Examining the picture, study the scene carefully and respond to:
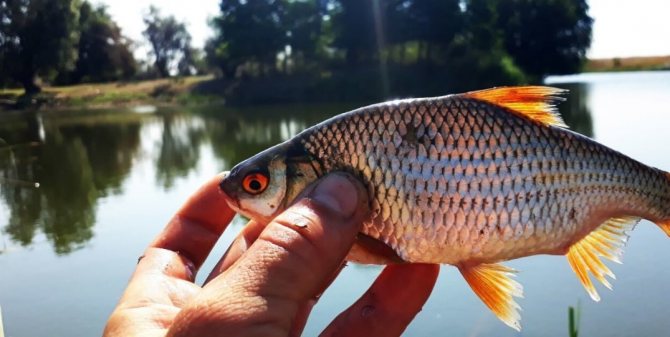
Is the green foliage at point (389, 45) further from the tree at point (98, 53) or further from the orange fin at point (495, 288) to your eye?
the orange fin at point (495, 288)

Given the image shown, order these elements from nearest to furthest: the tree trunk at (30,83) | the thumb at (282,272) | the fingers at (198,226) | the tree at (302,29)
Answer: the thumb at (282,272) < the fingers at (198,226) < the tree trunk at (30,83) < the tree at (302,29)

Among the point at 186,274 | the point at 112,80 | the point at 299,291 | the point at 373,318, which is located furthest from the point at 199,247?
the point at 112,80

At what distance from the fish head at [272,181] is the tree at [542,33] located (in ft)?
124

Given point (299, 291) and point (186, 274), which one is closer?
point (299, 291)

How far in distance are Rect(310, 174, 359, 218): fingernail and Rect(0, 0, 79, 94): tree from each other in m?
35.2

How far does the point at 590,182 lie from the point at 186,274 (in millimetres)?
Answer: 1388

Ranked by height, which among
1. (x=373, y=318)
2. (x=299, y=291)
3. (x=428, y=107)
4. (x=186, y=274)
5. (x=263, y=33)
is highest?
(x=263, y=33)

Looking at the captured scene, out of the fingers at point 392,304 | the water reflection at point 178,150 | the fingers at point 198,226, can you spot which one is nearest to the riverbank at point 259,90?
the water reflection at point 178,150

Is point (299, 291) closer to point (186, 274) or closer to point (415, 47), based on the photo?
point (186, 274)

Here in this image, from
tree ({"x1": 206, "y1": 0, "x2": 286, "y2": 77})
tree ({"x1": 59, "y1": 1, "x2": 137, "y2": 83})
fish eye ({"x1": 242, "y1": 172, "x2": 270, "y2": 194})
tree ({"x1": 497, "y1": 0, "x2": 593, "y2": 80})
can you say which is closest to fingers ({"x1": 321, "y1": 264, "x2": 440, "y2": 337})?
fish eye ({"x1": 242, "y1": 172, "x2": 270, "y2": 194})

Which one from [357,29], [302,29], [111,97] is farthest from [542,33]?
[111,97]

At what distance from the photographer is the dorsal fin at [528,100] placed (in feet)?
6.29

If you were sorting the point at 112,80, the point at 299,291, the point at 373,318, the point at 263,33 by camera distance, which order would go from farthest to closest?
the point at 112,80 → the point at 263,33 → the point at 373,318 → the point at 299,291

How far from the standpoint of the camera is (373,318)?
2094mm
